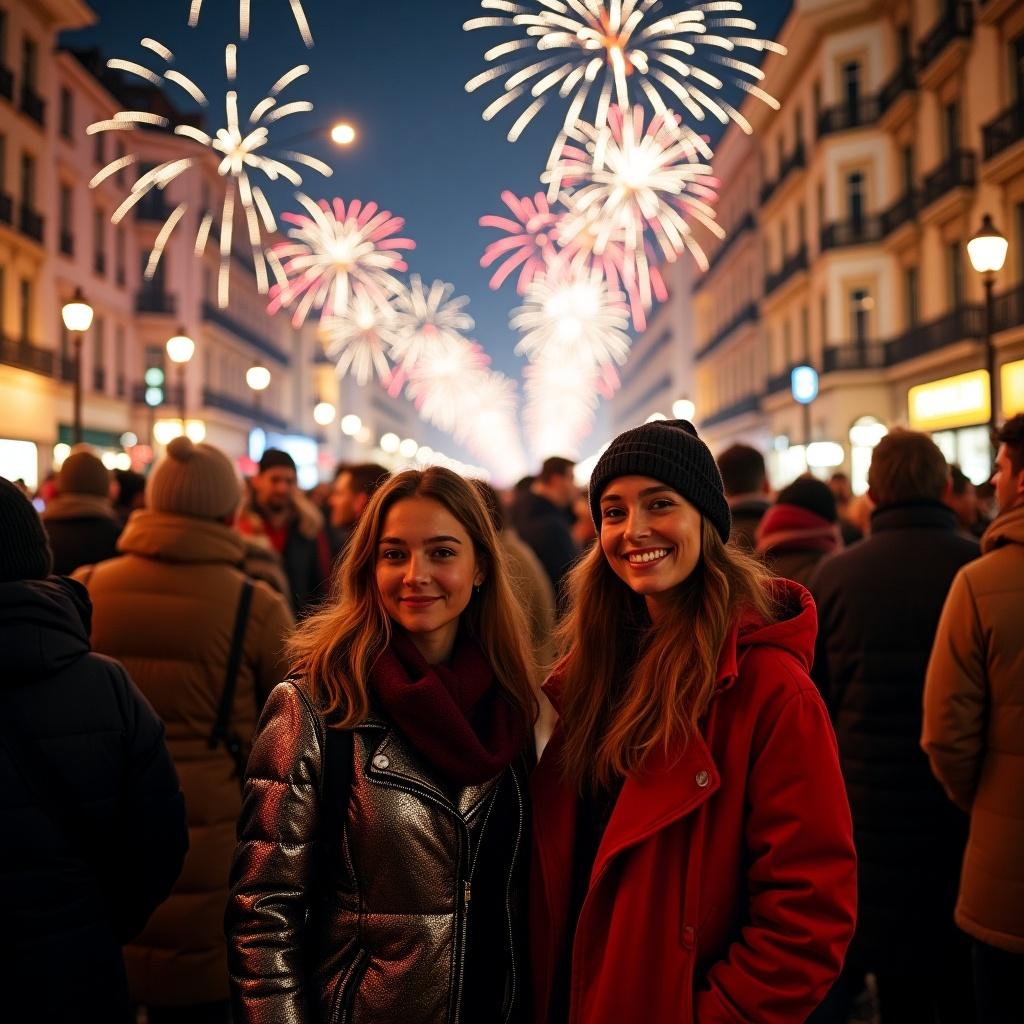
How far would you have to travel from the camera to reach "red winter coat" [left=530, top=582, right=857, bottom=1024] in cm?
205

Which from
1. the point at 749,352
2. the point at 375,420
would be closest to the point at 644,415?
the point at 375,420

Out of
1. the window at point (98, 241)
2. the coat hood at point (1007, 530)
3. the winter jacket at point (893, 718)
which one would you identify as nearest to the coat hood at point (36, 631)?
the coat hood at point (1007, 530)

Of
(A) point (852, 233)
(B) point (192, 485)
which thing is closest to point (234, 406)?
(A) point (852, 233)

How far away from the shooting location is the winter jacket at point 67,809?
234cm

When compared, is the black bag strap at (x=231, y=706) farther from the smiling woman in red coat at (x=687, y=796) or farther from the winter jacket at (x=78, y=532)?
the winter jacket at (x=78, y=532)

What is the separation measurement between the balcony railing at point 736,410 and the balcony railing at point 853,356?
992 cm

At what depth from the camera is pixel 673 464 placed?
2.37m

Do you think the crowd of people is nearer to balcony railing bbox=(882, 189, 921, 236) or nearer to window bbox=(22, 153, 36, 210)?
balcony railing bbox=(882, 189, 921, 236)

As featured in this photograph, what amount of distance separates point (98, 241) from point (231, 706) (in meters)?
33.4

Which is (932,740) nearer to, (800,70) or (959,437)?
(959,437)

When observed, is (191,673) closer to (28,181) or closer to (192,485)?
(192,485)

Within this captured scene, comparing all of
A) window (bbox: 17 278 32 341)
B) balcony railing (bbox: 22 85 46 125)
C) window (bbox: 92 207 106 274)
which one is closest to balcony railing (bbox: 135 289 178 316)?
window (bbox: 92 207 106 274)

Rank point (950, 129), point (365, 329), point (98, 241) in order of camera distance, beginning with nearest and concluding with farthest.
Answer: point (950, 129) → point (365, 329) → point (98, 241)

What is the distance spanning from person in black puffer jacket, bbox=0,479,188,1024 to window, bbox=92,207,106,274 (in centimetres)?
3336
